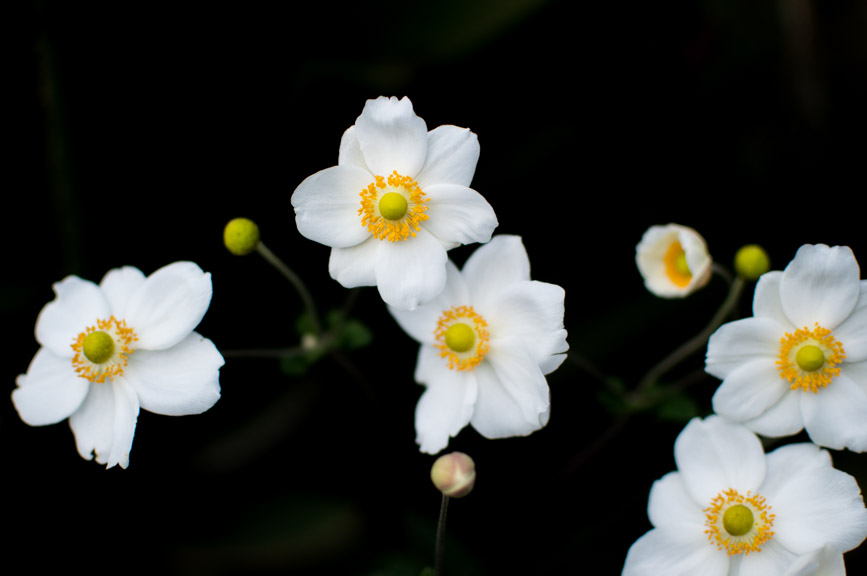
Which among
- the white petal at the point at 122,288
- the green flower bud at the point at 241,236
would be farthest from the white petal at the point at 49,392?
the green flower bud at the point at 241,236

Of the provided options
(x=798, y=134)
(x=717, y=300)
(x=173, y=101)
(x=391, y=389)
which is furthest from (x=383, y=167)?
(x=798, y=134)

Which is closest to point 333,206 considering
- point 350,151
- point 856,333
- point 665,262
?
point 350,151

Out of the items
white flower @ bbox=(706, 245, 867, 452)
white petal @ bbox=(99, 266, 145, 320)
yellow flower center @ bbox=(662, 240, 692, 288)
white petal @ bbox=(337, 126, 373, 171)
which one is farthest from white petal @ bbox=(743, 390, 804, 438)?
white petal @ bbox=(99, 266, 145, 320)

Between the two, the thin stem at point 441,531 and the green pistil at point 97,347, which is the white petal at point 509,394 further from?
the green pistil at point 97,347

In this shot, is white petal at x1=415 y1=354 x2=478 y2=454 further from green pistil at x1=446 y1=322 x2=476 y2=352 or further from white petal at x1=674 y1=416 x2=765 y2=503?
white petal at x1=674 y1=416 x2=765 y2=503

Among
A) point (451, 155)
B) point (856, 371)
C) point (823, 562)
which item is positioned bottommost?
point (823, 562)

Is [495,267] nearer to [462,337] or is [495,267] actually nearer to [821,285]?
[462,337]
